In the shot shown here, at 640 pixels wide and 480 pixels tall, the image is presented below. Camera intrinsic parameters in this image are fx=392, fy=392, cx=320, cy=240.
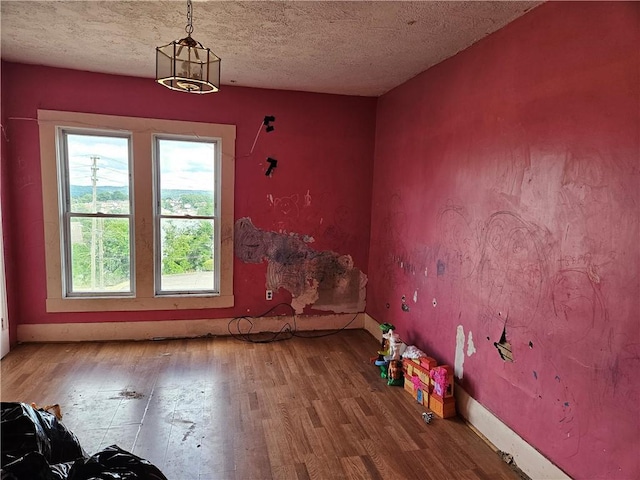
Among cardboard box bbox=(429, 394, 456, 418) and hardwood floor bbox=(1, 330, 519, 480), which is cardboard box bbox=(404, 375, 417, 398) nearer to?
hardwood floor bbox=(1, 330, 519, 480)

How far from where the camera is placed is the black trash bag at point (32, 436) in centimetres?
135

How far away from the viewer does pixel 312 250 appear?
4.24 meters

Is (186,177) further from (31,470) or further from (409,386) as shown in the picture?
(31,470)

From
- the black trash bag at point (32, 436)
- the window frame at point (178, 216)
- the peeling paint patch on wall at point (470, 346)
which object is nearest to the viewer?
the black trash bag at point (32, 436)

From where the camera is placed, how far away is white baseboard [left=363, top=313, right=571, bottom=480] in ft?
6.73

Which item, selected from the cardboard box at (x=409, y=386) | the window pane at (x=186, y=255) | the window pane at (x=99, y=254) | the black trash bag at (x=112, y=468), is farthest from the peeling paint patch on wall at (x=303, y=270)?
the black trash bag at (x=112, y=468)

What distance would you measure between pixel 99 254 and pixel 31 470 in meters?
2.92

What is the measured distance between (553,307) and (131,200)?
11.8 feet

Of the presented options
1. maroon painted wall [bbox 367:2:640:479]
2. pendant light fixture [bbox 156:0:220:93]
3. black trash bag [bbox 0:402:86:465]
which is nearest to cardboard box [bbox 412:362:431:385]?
maroon painted wall [bbox 367:2:640:479]

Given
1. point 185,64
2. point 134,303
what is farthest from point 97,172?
point 185,64

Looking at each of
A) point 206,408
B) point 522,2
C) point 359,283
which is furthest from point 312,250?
point 522,2

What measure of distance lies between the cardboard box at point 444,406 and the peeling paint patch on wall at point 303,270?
178 centimetres

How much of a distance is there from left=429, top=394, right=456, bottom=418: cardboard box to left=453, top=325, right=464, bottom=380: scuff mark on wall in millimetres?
178

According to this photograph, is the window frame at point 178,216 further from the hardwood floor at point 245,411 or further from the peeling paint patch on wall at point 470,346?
the peeling paint patch on wall at point 470,346
